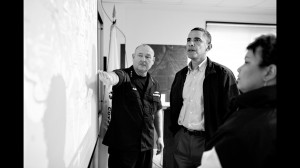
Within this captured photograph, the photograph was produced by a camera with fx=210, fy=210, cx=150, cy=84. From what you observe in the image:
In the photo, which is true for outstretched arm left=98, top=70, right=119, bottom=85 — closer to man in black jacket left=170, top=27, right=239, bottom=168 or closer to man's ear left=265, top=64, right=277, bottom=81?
man in black jacket left=170, top=27, right=239, bottom=168

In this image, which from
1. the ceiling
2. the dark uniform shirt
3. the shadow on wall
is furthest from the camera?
the ceiling

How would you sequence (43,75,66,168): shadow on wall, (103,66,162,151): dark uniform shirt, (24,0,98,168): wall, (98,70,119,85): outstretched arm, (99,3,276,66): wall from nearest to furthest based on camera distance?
1. (24,0,98,168): wall
2. (43,75,66,168): shadow on wall
3. (98,70,119,85): outstretched arm
4. (103,66,162,151): dark uniform shirt
5. (99,3,276,66): wall

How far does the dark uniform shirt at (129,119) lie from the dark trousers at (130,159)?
0.06m

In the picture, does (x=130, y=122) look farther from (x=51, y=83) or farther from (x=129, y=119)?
(x=51, y=83)

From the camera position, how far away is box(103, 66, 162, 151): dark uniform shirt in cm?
176

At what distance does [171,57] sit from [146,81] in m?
2.08

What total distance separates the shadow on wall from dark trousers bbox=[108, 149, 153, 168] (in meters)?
1.03

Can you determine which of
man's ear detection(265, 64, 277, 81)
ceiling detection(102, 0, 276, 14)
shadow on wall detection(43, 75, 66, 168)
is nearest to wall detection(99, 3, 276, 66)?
ceiling detection(102, 0, 276, 14)

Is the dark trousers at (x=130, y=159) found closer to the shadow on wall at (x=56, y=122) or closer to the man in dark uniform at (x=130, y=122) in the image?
the man in dark uniform at (x=130, y=122)

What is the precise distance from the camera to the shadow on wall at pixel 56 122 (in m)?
0.64

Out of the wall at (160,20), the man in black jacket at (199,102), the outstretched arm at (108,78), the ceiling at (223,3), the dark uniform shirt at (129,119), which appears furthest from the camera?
the wall at (160,20)

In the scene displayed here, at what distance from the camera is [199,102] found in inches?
66.3

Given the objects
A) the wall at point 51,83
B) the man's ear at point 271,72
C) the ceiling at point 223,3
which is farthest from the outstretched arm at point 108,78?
the ceiling at point 223,3
